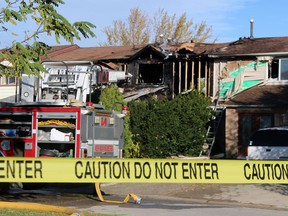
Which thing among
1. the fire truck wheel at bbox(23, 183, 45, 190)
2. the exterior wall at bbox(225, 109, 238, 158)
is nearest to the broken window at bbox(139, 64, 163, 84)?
the exterior wall at bbox(225, 109, 238, 158)

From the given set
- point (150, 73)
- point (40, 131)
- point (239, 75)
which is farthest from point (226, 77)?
point (40, 131)

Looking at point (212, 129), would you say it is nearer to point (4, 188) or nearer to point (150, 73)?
point (150, 73)

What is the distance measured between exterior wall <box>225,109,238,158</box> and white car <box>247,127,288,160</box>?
8.71 meters

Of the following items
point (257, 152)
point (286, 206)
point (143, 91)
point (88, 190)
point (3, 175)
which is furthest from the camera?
point (143, 91)

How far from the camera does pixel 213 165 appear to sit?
8688 millimetres

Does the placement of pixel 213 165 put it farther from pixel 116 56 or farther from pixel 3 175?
pixel 116 56

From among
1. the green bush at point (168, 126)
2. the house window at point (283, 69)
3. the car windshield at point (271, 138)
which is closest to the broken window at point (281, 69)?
the house window at point (283, 69)

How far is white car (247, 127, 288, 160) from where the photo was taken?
16.5 m

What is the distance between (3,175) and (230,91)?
20311 millimetres

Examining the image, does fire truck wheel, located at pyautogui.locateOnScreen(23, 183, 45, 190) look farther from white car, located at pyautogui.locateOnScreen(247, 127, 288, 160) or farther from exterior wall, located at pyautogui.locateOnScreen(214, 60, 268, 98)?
exterior wall, located at pyautogui.locateOnScreen(214, 60, 268, 98)

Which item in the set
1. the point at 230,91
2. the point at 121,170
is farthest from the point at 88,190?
the point at 230,91

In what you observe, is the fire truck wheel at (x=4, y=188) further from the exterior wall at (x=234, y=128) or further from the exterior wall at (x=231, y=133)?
the exterior wall at (x=231, y=133)

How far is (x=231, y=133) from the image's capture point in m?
26.1

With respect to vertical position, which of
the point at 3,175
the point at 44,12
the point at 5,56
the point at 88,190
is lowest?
the point at 88,190
